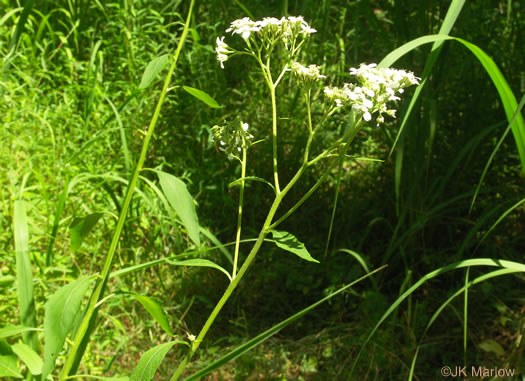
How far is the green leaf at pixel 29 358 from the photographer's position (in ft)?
3.98

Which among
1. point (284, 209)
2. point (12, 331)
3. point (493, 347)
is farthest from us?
point (284, 209)

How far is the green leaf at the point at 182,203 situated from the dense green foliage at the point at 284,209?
0.79m

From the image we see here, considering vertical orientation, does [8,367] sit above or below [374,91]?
below

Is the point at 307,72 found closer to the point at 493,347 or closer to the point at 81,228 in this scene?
the point at 81,228

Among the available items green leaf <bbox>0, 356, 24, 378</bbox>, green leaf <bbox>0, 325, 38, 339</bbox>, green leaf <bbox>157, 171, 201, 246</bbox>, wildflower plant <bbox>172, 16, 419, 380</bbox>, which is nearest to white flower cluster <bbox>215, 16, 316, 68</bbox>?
wildflower plant <bbox>172, 16, 419, 380</bbox>

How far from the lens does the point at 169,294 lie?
7.49 feet

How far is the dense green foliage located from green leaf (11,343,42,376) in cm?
53

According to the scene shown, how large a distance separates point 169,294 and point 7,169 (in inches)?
31.9

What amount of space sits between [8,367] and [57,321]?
348 millimetres

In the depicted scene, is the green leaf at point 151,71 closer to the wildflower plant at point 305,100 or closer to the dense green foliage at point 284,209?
the wildflower plant at point 305,100

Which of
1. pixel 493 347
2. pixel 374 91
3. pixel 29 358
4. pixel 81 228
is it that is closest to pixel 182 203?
pixel 81 228

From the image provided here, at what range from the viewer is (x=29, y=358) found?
49.0 inches

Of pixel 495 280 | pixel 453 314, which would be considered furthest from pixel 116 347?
pixel 495 280

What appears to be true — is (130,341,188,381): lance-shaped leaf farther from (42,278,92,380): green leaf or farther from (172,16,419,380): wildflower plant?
(42,278,92,380): green leaf
